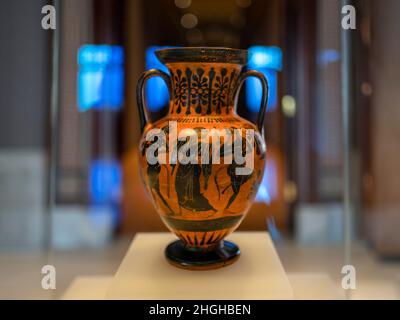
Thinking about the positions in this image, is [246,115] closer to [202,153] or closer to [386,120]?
[202,153]

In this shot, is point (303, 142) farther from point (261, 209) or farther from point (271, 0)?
point (271, 0)

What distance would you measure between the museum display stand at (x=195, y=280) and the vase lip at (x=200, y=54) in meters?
0.44

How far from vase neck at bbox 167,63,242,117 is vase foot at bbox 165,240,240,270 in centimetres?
30

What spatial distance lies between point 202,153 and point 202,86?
16 centimetres

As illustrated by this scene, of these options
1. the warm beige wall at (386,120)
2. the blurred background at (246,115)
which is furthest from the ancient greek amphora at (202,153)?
the warm beige wall at (386,120)

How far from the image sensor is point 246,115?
43.4 inches

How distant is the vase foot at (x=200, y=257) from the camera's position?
75 cm

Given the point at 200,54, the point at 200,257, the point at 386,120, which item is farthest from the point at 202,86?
the point at 386,120

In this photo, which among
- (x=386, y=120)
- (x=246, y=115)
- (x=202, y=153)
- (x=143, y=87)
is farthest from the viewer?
(x=386, y=120)

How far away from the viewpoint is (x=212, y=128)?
26.4 inches

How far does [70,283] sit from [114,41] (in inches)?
36.5

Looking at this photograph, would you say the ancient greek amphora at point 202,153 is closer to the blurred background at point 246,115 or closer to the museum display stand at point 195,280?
the museum display stand at point 195,280

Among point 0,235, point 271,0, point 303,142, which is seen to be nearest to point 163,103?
point 271,0

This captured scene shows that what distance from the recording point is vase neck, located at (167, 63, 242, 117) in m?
0.72
